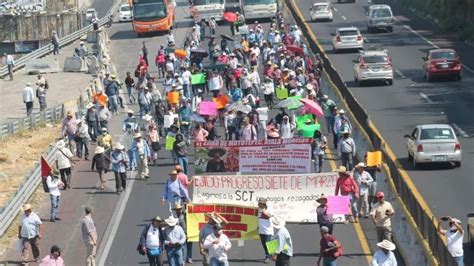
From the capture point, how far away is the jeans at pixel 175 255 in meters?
25.1

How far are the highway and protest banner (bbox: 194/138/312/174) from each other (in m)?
3.23

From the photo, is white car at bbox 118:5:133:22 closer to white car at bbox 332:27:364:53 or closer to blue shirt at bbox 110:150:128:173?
white car at bbox 332:27:364:53

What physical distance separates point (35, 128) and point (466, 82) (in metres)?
18.6

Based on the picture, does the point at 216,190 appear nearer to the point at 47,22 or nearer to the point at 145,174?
the point at 145,174

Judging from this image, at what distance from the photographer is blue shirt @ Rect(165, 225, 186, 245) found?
25094 millimetres

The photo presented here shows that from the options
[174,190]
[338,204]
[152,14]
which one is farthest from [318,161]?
[152,14]

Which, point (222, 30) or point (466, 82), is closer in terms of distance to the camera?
point (466, 82)

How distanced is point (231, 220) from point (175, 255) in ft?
7.97

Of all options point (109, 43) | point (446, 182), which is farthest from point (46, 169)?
point (109, 43)

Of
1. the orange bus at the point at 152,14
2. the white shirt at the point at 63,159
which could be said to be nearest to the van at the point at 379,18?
the orange bus at the point at 152,14

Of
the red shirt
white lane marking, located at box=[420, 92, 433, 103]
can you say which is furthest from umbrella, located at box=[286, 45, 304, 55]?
the red shirt

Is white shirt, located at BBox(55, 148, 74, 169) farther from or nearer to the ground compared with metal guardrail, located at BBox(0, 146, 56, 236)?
farther from the ground

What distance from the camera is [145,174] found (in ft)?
122

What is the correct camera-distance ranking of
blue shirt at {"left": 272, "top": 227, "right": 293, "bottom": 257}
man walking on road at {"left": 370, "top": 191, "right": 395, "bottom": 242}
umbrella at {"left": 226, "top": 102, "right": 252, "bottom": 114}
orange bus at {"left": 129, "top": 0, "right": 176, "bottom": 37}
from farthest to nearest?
orange bus at {"left": 129, "top": 0, "right": 176, "bottom": 37} < umbrella at {"left": 226, "top": 102, "right": 252, "bottom": 114} < man walking on road at {"left": 370, "top": 191, "right": 395, "bottom": 242} < blue shirt at {"left": 272, "top": 227, "right": 293, "bottom": 257}
